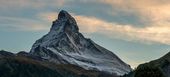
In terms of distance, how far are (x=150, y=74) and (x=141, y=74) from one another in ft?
9.91

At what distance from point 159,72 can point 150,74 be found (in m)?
3.27

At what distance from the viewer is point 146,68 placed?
14525 cm

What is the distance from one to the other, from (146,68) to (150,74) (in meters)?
2.84

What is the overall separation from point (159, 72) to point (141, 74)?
5.02 metres

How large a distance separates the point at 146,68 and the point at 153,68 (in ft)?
6.48

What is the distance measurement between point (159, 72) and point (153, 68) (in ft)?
6.66

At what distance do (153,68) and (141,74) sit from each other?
373cm

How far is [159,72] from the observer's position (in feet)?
475

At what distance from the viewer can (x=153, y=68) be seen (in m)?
145

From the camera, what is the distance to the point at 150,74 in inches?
5630

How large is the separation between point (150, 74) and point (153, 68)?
248 centimetres
